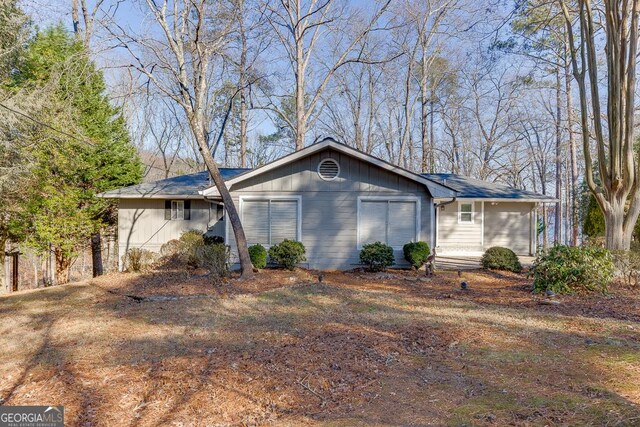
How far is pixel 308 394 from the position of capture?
366 centimetres

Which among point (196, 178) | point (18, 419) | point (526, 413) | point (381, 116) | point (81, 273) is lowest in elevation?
point (81, 273)

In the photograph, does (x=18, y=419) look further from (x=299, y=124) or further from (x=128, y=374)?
(x=299, y=124)

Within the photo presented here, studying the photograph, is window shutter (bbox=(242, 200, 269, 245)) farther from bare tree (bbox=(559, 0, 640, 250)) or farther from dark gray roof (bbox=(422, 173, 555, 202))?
bare tree (bbox=(559, 0, 640, 250))

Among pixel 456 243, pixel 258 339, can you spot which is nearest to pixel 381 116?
pixel 456 243

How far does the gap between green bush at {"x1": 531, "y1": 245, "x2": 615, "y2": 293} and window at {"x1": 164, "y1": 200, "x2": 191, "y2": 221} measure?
11.2 metres

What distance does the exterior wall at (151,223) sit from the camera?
1397 centimetres

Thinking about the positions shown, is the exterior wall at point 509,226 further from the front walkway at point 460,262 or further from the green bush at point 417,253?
the green bush at point 417,253

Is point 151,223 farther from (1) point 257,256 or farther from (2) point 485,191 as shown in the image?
(2) point 485,191

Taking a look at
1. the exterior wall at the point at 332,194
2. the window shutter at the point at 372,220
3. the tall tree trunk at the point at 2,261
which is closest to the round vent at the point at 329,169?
the exterior wall at the point at 332,194

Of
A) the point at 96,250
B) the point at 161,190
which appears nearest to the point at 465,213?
the point at 161,190

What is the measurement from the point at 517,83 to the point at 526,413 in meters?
22.4

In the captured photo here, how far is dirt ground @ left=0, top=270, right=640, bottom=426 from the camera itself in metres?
3.31

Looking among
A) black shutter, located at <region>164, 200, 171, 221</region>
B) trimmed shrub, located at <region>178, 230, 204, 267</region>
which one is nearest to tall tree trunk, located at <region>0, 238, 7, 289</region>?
black shutter, located at <region>164, 200, 171, 221</region>

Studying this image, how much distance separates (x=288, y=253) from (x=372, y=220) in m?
2.74
